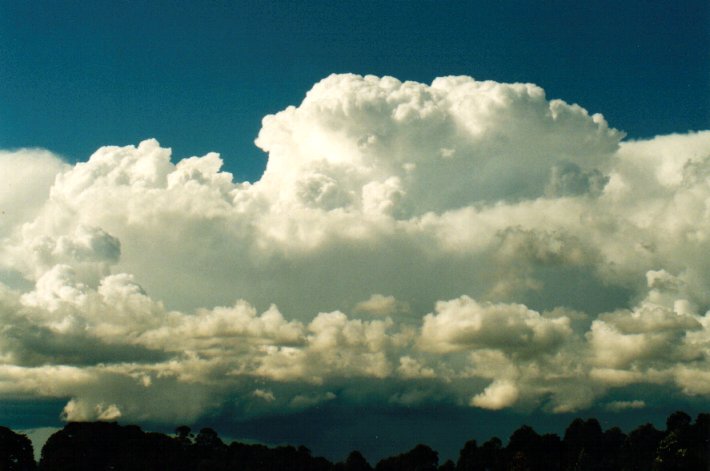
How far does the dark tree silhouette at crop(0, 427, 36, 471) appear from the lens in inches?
6424

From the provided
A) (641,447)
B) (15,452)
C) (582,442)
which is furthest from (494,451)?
(15,452)

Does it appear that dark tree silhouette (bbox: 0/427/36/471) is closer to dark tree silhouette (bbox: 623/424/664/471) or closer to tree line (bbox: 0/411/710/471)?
tree line (bbox: 0/411/710/471)

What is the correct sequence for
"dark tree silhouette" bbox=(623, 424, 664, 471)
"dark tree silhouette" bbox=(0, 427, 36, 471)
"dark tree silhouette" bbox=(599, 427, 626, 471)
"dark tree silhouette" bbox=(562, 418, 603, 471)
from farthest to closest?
"dark tree silhouette" bbox=(562, 418, 603, 471) → "dark tree silhouette" bbox=(599, 427, 626, 471) → "dark tree silhouette" bbox=(623, 424, 664, 471) → "dark tree silhouette" bbox=(0, 427, 36, 471)

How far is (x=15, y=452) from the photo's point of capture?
16562cm

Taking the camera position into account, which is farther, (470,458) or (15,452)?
(470,458)

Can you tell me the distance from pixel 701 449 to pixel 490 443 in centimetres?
6676

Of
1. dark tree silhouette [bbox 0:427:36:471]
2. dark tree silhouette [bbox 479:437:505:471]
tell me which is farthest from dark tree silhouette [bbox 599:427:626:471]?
dark tree silhouette [bbox 0:427:36:471]

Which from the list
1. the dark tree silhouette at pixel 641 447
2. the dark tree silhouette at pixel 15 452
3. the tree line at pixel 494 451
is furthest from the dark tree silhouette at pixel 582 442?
the dark tree silhouette at pixel 15 452

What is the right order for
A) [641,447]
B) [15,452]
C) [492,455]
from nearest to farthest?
[15,452] < [641,447] < [492,455]

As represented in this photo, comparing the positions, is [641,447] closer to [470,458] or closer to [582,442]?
[582,442]

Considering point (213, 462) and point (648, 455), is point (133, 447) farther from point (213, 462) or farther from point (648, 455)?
point (648, 455)

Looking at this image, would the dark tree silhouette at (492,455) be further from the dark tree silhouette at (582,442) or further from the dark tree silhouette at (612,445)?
the dark tree silhouette at (612,445)

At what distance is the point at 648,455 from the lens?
570 ft

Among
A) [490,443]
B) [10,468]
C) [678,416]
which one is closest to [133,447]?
[10,468]
